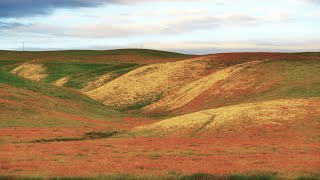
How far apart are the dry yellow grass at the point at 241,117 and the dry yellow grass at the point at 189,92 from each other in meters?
31.6

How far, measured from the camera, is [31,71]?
17688 cm

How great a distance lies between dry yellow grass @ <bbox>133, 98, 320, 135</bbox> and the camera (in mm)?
57625

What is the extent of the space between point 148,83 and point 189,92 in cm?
2158

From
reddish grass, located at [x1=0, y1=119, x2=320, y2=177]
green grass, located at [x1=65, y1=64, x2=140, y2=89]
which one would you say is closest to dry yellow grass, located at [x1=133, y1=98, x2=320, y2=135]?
reddish grass, located at [x1=0, y1=119, x2=320, y2=177]

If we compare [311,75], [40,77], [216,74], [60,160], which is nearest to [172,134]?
[60,160]

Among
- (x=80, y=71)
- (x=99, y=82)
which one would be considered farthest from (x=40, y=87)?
(x=80, y=71)

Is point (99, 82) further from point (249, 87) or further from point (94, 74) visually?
point (249, 87)

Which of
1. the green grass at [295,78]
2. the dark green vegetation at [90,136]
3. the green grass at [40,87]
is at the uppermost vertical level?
the green grass at [295,78]

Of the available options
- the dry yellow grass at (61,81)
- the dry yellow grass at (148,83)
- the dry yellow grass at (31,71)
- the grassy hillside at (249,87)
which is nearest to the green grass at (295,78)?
the grassy hillside at (249,87)

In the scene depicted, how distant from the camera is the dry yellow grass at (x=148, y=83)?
112625 millimetres

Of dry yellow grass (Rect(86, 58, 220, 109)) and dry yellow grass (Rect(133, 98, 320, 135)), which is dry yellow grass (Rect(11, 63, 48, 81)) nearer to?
dry yellow grass (Rect(86, 58, 220, 109))

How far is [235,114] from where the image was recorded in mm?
61938

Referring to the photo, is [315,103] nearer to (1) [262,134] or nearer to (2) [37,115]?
(1) [262,134]

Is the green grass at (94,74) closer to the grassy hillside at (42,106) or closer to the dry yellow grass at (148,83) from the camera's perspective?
the dry yellow grass at (148,83)
